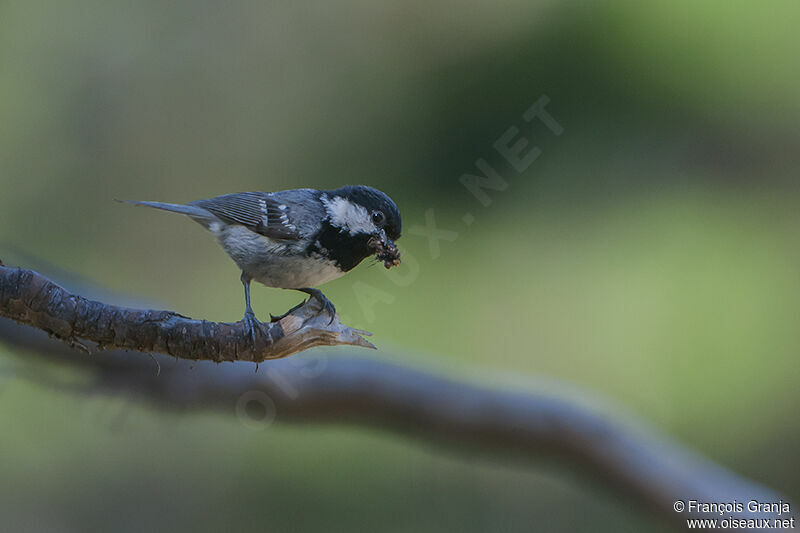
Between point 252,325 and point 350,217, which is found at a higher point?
point 350,217

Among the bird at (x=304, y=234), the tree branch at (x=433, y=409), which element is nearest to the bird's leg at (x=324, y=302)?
the bird at (x=304, y=234)

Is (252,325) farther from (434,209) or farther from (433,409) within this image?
(434,209)

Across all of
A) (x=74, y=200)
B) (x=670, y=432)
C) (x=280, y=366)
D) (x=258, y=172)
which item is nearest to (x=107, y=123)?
(x=74, y=200)

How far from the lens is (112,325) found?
790mm

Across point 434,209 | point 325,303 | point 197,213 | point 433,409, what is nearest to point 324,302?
point 325,303

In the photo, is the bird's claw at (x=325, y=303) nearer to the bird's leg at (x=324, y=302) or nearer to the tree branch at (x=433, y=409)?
the bird's leg at (x=324, y=302)

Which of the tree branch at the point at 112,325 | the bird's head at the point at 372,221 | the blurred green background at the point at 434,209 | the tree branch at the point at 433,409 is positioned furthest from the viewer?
the blurred green background at the point at 434,209

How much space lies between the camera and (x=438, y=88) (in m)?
2.34

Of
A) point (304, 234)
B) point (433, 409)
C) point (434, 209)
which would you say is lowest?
point (433, 409)

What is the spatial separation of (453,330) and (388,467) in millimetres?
537

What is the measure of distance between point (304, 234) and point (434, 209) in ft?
3.99

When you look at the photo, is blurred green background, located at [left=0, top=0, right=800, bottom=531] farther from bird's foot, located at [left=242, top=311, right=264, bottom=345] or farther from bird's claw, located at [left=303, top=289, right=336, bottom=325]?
bird's foot, located at [left=242, top=311, right=264, bottom=345]

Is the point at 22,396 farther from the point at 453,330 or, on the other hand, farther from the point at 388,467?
the point at 453,330

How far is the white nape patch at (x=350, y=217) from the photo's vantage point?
0.92 m
